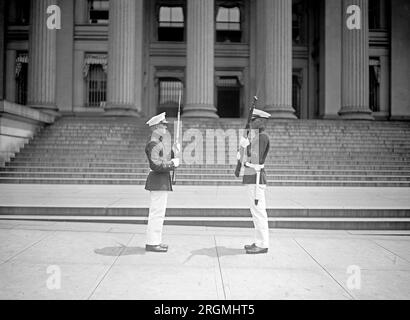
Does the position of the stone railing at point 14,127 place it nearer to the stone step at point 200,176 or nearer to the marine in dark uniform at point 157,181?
the stone step at point 200,176

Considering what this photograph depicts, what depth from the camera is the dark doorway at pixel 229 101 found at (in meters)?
26.1

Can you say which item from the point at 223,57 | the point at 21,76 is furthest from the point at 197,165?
the point at 21,76

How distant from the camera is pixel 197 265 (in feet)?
14.6

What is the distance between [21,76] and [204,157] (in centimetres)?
1667

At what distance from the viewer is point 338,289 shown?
371 cm

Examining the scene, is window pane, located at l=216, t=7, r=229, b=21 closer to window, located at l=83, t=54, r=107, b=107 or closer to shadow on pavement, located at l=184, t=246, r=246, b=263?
window, located at l=83, t=54, r=107, b=107

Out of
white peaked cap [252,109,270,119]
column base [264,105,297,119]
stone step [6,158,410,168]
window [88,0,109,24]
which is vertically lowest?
stone step [6,158,410,168]

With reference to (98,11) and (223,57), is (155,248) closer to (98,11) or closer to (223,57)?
(223,57)

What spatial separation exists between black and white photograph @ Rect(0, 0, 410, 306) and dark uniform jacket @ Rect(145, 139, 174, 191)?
19 millimetres

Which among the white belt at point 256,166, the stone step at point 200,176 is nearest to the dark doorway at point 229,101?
the stone step at point 200,176

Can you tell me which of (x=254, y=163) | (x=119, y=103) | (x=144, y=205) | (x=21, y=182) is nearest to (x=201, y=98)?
(x=119, y=103)

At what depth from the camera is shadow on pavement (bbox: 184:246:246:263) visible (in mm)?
4960

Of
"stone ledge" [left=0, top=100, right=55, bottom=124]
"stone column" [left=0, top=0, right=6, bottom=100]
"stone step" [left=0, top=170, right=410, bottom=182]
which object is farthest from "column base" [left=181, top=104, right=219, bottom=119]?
"stone column" [left=0, top=0, right=6, bottom=100]

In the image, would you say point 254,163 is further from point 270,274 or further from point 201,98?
point 201,98
